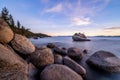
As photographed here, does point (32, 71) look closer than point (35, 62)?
Yes

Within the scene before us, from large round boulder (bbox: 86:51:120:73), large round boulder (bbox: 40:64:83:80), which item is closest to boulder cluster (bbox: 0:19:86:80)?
large round boulder (bbox: 40:64:83:80)

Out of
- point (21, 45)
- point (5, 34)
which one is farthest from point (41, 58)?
point (5, 34)

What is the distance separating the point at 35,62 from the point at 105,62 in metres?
4.94

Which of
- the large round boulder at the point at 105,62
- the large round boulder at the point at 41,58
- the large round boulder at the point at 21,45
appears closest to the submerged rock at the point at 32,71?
the large round boulder at the point at 41,58

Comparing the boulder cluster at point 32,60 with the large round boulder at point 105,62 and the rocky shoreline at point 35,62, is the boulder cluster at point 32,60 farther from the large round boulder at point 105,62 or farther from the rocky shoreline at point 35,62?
the large round boulder at point 105,62

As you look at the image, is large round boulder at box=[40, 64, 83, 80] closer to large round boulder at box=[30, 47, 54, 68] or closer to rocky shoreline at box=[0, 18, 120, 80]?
rocky shoreline at box=[0, 18, 120, 80]

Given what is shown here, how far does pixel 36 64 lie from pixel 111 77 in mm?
4813

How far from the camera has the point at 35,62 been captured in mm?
9164

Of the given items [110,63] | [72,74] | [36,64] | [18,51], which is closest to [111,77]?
[110,63]

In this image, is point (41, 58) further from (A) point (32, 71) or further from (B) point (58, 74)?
(B) point (58, 74)

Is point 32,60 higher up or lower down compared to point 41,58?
lower down

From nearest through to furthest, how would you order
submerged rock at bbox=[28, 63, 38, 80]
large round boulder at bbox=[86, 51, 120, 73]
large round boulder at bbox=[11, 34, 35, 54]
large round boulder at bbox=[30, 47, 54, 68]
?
submerged rock at bbox=[28, 63, 38, 80]
large round boulder at bbox=[30, 47, 54, 68]
large round boulder at bbox=[11, 34, 35, 54]
large round boulder at bbox=[86, 51, 120, 73]

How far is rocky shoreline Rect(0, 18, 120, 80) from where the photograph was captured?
21.7ft

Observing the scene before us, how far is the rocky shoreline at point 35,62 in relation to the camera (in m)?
6.62
